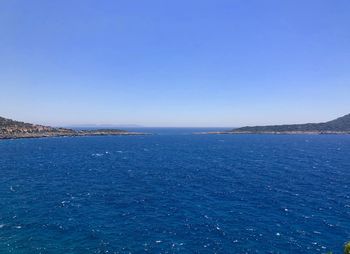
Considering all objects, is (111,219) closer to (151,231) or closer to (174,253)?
(151,231)

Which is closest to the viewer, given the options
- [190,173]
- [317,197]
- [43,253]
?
[43,253]

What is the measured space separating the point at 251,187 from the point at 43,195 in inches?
1884

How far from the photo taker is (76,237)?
4297 cm

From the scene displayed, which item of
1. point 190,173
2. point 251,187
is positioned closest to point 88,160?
point 190,173

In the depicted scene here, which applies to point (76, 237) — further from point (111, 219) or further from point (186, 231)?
point (186, 231)

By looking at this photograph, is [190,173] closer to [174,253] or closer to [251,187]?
[251,187]

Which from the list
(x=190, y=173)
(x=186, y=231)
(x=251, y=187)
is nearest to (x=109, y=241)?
(x=186, y=231)

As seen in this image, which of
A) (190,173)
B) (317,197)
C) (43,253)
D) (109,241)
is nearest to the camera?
(43,253)

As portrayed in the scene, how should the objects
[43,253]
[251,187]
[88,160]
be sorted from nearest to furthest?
1. [43,253]
2. [251,187]
3. [88,160]

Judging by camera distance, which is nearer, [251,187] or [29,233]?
[29,233]

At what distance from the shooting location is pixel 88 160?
122 metres

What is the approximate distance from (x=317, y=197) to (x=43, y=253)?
5400 centimetres

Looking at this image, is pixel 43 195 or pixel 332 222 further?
pixel 43 195

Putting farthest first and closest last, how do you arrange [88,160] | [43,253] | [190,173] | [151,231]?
1. [88,160]
2. [190,173]
3. [151,231]
4. [43,253]
